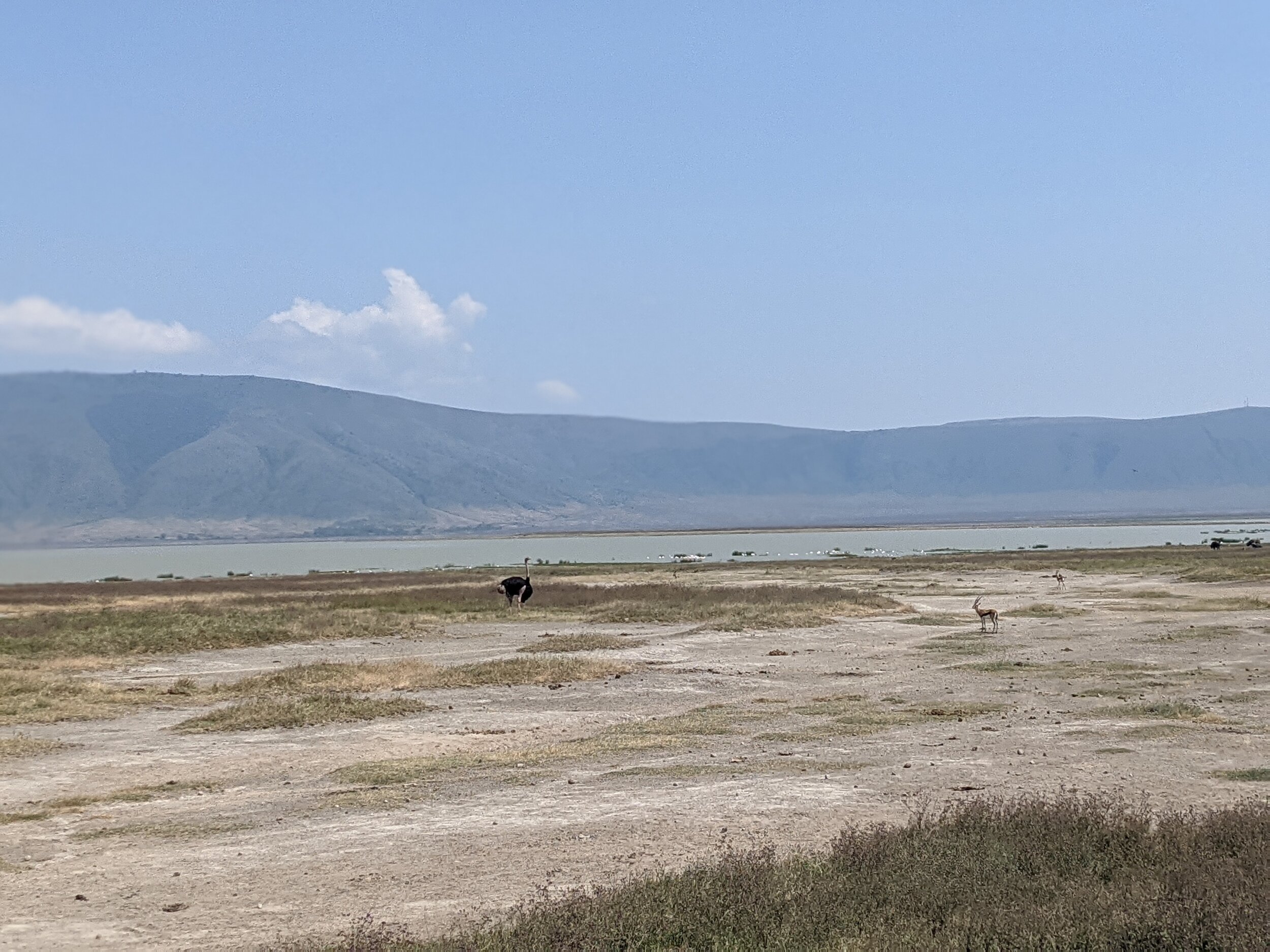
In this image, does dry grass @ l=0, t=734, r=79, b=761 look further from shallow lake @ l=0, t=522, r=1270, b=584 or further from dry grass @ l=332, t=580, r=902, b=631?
shallow lake @ l=0, t=522, r=1270, b=584

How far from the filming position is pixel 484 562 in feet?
430

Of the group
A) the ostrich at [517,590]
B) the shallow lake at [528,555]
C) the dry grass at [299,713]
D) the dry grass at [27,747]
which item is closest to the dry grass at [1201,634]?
the dry grass at [299,713]

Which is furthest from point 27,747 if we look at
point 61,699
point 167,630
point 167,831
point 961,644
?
point 961,644

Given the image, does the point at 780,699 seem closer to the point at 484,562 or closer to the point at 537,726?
the point at 537,726

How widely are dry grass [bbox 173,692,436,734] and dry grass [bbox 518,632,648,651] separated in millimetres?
10852

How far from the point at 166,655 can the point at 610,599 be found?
21.1 meters

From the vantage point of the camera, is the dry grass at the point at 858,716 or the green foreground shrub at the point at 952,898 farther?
the dry grass at the point at 858,716

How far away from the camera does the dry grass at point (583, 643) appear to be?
3522cm

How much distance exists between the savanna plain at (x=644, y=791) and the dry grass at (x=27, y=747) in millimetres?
100

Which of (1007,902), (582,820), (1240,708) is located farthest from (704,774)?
(1240,708)

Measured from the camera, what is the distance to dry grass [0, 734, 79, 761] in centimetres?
1931

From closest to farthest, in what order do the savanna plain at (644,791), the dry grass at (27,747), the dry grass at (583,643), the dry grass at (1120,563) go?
the savanna plain at (644,791) < the dry grass at (27,747) < the dry grass at (583,643) < the dry grass at (1120,563)

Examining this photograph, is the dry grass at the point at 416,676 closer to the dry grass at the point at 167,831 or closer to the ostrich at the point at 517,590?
the dry grass at the point at 167,831

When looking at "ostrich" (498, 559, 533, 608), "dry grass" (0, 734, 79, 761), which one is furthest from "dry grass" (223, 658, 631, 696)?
"ostrich" (498, 559, 533, 608)
